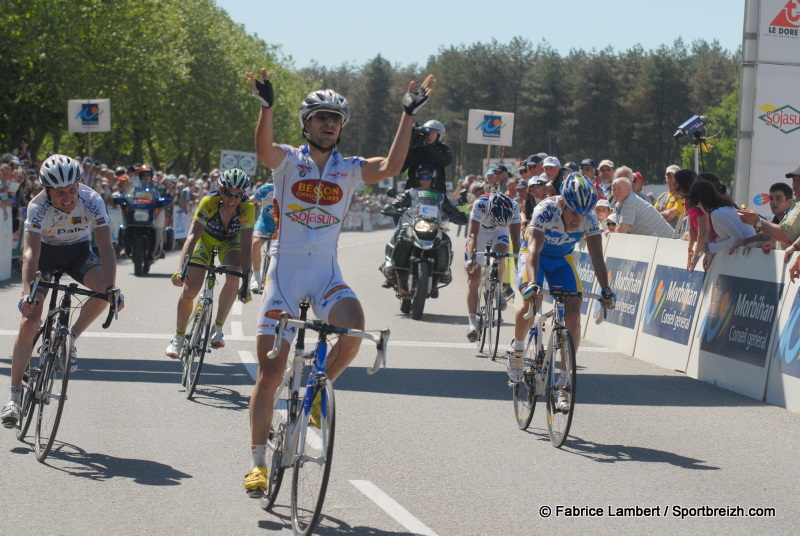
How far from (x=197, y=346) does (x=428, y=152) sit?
24.2 feet

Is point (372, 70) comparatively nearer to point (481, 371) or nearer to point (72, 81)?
point (72, 81)

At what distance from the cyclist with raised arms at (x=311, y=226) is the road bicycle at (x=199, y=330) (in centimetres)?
359

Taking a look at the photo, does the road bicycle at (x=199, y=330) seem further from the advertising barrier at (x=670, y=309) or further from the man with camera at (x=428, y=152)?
the man with camera at (x=428, y=152)

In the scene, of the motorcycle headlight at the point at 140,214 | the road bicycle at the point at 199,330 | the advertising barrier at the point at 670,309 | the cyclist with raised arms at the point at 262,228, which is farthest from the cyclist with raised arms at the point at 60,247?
the motorcycle headlight at the point at 140,214

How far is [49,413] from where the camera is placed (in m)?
7.34

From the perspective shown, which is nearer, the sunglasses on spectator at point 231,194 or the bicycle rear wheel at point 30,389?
the bicycle rear wheel at point 30,389

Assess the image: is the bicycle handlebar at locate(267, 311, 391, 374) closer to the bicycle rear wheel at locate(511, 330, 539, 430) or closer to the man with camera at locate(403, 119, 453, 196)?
the bicycle rear wheel at locate(511, 330, 539, 430)

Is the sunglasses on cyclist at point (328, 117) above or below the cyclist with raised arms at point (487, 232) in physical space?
above

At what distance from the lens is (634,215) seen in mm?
15125

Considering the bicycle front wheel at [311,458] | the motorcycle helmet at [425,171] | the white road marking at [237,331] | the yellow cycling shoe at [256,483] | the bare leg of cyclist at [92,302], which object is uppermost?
the motorcycle helmet at [425,171]

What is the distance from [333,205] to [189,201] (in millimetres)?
30142

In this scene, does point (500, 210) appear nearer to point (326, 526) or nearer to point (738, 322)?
point (738, 322)

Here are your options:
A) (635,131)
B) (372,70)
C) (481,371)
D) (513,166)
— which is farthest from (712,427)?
(372,70)

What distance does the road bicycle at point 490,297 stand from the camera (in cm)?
1295
